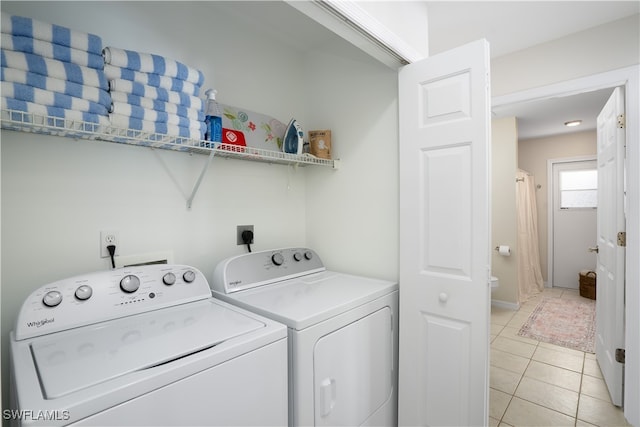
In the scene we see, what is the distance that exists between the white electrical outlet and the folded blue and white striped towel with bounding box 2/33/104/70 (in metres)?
0.67

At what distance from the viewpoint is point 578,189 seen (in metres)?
5.02

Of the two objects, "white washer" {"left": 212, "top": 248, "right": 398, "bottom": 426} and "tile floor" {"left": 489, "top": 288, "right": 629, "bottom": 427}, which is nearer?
"white washer" {"left": 212, "top": 248, "right": 398, "bottom": 426}

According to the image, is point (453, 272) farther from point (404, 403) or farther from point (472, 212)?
point (404, 403)

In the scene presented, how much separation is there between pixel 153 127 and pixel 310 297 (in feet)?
3.22

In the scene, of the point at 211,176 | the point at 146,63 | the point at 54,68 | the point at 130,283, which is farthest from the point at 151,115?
the point at 130,283

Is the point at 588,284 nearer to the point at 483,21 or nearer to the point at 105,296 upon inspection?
the point at 483,21

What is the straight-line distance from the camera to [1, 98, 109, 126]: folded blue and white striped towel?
0.99 m

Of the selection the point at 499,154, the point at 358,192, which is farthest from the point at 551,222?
the point at 358,192

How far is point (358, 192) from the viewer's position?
6.50 ft

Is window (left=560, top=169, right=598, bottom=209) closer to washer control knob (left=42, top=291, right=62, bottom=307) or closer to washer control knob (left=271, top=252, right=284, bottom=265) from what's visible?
washer control knob (left=271, top=252, right=284, bottom=265)

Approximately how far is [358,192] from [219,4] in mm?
1315

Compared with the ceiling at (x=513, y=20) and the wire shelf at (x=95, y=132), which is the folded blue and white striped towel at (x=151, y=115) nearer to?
the wire shelf at (x=95, y=132)

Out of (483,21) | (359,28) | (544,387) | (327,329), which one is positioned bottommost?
(544,387)

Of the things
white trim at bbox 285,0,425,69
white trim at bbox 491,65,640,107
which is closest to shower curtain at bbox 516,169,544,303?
white trim at bbox 491,65,640,107
